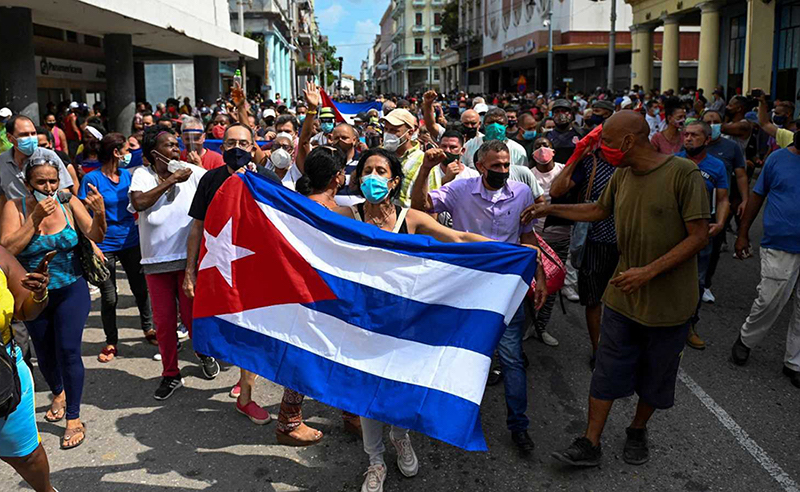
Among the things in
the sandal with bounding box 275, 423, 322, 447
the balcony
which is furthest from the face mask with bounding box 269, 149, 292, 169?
the balcony

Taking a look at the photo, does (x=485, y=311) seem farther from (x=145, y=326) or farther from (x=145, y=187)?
(x=145, y=326)

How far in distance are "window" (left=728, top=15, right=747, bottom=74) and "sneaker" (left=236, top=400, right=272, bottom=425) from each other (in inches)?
989

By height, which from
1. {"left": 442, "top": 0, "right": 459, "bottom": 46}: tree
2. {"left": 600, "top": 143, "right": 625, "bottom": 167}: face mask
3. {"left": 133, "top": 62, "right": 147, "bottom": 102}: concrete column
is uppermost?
{"left": 442, "top": 0, "right": 459, "bottom": 46}: tree

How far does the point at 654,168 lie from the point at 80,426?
12.4 feet

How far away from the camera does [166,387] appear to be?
16.7ft

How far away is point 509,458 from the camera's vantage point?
415cm

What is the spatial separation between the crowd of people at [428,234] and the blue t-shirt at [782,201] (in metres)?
0.01

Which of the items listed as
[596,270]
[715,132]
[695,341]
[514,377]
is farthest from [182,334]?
[715,132]

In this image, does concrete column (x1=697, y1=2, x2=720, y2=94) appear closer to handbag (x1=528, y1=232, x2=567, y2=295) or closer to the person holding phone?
handbag (x1=528, y1=232, x2=567, y2=295)

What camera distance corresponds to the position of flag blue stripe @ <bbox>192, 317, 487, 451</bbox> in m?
3.33

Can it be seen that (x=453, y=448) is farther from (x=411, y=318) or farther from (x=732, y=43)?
(x=732, y=43)

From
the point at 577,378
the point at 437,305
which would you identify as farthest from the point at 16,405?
the point at 577,378

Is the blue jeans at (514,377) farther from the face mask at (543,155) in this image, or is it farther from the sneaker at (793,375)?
the face mask at (543,155)

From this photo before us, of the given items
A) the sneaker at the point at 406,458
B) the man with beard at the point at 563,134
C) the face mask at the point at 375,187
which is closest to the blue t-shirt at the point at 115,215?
the face mask at the point at 375,187
